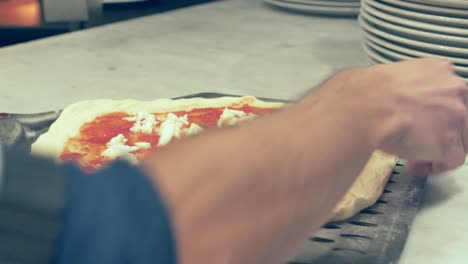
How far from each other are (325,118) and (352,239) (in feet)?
0.71

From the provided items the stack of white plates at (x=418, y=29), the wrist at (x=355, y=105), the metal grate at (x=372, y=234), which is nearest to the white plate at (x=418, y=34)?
the stack of white plates at (x=418, y=29)

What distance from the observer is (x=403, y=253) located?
72 centimetres

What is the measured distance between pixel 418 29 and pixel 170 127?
0.37 meters

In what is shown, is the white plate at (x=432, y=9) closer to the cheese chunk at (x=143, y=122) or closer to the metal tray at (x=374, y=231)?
the metal tray at (x=374, y=231)

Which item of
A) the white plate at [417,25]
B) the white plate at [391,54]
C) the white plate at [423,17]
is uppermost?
the white plate at [423,17]

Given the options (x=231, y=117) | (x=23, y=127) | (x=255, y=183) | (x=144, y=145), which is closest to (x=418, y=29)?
(x=231, y=117)

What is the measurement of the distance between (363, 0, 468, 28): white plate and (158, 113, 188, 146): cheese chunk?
331 mm

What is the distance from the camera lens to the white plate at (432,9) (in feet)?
3.25

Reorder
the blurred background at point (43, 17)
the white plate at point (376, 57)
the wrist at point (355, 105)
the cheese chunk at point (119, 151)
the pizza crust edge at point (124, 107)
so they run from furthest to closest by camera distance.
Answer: the blurred background at point (43, 17)
the white plate at point (376, 57)
the pizza crust edge at point (124, 107)
the cheese chunk at point (119, 151)
the wrist at point (355, 105)

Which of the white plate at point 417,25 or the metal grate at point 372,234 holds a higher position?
the white plate at point 417,25

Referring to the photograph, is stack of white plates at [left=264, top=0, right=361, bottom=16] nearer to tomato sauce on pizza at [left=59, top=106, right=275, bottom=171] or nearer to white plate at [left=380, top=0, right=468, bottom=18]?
white plate at [left=380, top=0, right=468, bottom=18]

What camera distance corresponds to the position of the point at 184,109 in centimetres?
100

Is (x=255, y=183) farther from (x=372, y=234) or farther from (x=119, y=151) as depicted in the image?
(x=119, y=151)

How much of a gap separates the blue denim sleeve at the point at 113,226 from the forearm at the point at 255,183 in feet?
0.04
